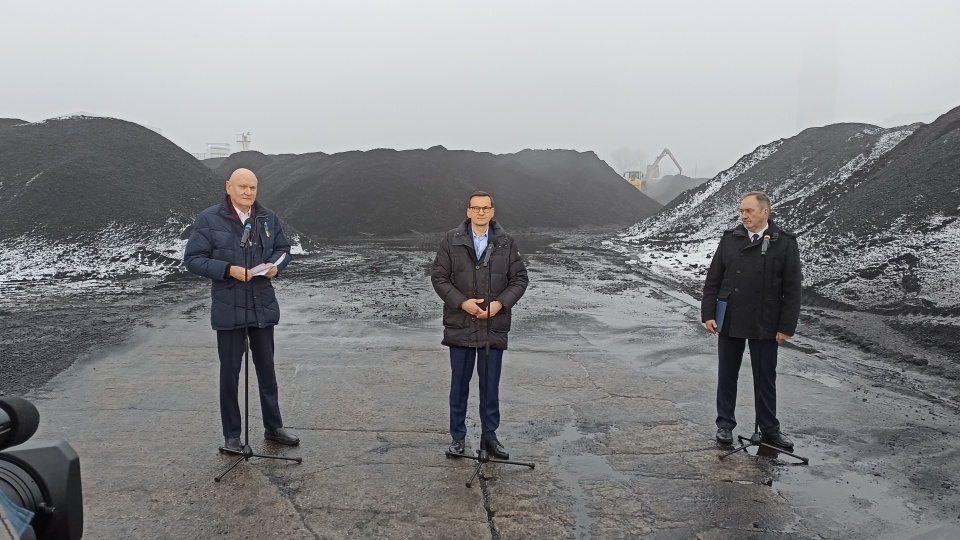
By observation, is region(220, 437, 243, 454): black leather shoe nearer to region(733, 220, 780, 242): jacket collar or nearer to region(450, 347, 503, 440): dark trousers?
region(450, 347, 503, 440): dark trousers

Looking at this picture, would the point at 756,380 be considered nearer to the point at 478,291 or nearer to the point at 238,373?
the point at 478,291

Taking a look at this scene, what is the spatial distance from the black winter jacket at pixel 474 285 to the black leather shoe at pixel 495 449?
2.27 feet

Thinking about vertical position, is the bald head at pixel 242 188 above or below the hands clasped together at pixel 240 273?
above

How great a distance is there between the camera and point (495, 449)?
14.6ft

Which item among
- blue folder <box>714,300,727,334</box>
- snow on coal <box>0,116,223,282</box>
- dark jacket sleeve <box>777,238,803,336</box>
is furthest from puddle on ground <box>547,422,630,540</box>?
snow on coal <box>0,116,223,282</box>

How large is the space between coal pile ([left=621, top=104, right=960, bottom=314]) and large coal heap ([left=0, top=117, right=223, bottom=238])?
1598cm

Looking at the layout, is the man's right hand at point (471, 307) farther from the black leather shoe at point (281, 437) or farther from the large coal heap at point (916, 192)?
the large coal heap at point (916, 192)

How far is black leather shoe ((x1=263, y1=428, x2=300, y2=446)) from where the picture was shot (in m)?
4.68

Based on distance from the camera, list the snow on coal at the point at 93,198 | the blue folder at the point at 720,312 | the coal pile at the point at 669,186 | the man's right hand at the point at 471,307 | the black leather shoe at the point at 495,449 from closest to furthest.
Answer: the man's right hand at the point at 471,307, the black leather shoe at the point at 495,449, the blue folder at the point at 720,312, the snow on coal at the point at 93,198, the coal pile at the point at 669,186

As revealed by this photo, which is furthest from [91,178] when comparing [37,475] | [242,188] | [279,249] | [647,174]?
[647,174]

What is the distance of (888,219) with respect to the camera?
13.7 m

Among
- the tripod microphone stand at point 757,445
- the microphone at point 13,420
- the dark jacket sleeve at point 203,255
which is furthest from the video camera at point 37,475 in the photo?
the tripod microphone stand at point 757,445

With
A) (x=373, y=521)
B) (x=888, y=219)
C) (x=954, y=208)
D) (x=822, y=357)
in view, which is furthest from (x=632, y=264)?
(x=373, y=521)

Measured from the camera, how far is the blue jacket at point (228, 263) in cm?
428
